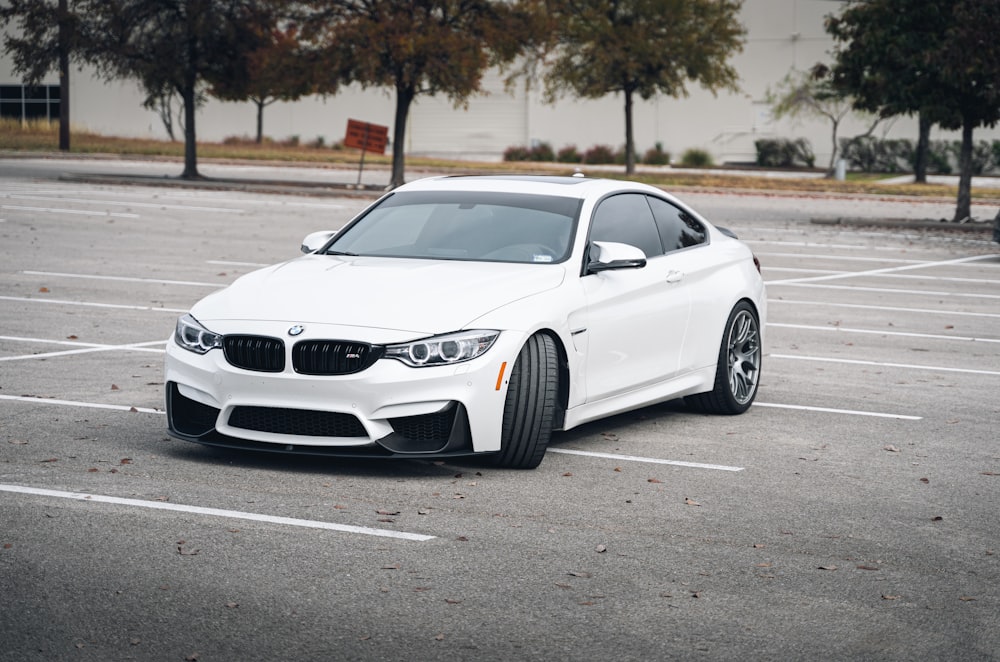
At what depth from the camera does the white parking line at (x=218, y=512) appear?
5.91m

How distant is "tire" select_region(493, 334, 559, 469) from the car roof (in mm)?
1557

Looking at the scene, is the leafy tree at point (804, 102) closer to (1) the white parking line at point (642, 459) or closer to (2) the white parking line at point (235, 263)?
(2) the white parking line at point (235, 263)

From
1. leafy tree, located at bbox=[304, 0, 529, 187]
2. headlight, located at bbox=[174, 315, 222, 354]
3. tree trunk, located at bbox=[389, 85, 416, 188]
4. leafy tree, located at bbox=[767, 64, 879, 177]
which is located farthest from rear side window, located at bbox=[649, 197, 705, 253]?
leafy tree, located at bbox=[767, 64, 879, 177]

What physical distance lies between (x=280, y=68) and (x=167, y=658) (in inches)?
1307

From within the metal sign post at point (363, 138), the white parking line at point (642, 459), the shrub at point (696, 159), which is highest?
the metal sign post at point (363, 138)

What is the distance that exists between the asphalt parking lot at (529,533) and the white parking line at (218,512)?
0.05ft

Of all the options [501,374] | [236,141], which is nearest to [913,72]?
[501,374]

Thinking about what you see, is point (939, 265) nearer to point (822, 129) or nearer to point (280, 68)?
point (280, 68)

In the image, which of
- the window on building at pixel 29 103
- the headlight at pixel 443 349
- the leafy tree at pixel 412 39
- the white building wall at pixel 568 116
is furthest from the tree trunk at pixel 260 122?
the headlight at pixel 443 349

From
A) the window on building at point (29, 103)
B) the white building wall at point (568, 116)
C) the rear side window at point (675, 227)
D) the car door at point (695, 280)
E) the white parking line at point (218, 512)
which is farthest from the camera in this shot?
the window on building at point (29, 103)

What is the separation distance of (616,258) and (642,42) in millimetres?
39511

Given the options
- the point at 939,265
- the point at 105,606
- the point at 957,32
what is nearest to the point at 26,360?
the point at 105,606

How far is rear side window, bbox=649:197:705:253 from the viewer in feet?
29.3

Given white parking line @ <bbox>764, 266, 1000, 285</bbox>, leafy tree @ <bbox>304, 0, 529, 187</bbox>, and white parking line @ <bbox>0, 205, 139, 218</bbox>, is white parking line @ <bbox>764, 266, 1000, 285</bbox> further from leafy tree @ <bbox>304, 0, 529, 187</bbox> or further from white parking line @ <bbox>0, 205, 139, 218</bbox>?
leafy tree @ <bbox>304, 0, 529, 187</bbox>
